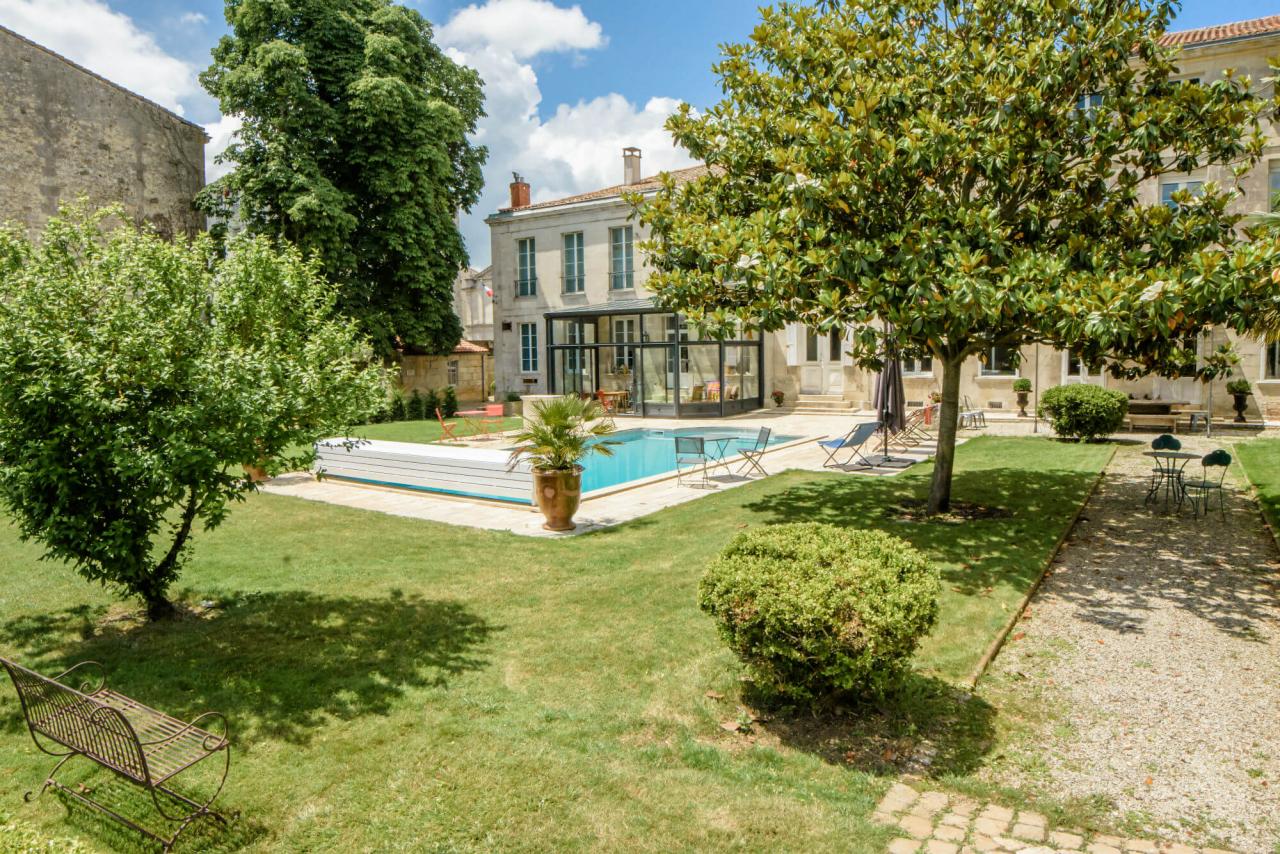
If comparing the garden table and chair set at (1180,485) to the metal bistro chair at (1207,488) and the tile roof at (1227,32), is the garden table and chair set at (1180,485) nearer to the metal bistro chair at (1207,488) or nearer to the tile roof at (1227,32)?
the metal bistro chair at (1207,488)

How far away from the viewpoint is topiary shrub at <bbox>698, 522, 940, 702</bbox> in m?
4.34

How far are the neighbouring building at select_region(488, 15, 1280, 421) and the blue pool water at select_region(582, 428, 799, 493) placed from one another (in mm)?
3570

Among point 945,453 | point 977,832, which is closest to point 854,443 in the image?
point 945,453

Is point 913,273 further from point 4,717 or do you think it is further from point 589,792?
point 4,717

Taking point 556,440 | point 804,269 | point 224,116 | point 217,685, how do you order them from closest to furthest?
point 217,685 < point 804,269 < point 556,440 < point 224,116

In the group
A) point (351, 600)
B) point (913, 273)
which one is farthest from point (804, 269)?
point (351, 600)

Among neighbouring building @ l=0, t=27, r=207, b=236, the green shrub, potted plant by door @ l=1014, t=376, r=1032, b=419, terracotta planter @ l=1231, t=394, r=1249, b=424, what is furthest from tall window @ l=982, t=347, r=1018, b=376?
neighbouring building @ l=0, t=27, r=207, b=236

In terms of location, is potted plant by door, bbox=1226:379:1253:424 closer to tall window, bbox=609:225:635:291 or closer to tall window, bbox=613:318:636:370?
tall window, bbox=613:318:636:370

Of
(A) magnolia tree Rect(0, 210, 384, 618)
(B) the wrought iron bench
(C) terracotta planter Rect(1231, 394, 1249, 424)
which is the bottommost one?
(B) the wrought iron bench

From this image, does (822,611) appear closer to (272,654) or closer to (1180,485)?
(272,654)

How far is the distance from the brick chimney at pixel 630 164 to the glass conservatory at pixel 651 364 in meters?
6.08

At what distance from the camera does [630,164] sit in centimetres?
3161

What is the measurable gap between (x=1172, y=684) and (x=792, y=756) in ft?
9.22

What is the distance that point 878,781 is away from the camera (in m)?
4.17
